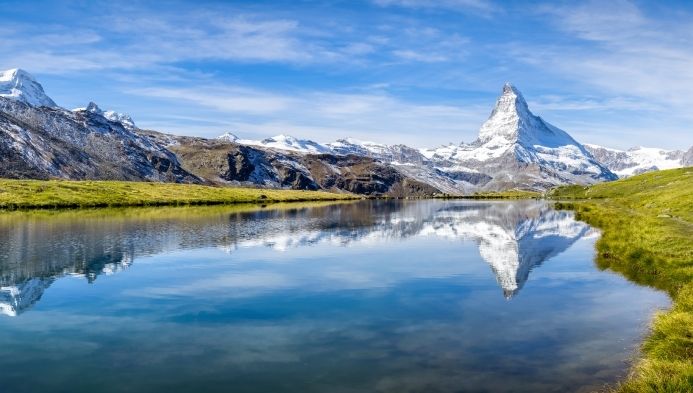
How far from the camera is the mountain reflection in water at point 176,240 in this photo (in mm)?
46344

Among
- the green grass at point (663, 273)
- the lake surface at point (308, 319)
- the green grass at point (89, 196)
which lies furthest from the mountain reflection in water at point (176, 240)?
the green grass at point (89, 196)

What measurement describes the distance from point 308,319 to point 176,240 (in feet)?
145

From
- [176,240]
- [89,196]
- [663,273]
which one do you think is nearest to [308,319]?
[663,273]

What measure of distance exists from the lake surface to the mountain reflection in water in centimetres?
41

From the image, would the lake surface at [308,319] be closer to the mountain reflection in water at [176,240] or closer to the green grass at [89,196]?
the mountain reflection in water at [176,240]

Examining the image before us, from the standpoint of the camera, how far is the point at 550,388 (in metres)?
21.8

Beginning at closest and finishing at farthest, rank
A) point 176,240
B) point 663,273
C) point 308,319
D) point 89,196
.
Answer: point 308,319 → point 663,273 → point 176,240 → point 89,196

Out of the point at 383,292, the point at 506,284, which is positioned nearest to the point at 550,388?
the point at 383,292

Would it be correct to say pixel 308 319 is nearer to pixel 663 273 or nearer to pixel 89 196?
pixel 663 273

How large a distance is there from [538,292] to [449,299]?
728cm

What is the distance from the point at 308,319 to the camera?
106 feet

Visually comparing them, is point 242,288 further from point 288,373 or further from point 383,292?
point 288,373

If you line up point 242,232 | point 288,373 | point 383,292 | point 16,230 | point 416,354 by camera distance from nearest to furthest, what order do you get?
point 288,373
point 416,354
point 383,292
point 16,230
point 242,232

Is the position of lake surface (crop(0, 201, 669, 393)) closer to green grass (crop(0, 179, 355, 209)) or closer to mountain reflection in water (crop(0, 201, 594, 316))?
mountain reflection in water (crop(0, 201, 594, 316))
